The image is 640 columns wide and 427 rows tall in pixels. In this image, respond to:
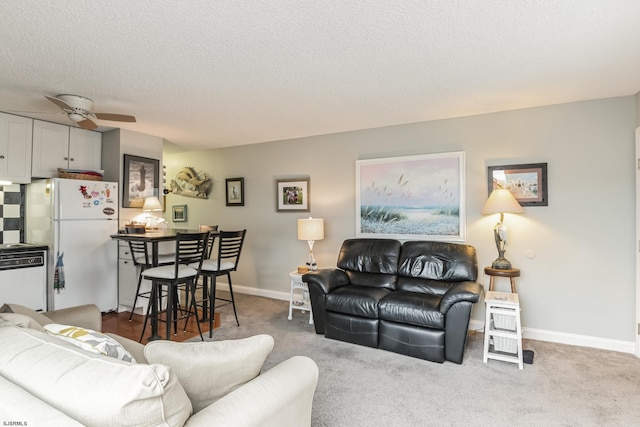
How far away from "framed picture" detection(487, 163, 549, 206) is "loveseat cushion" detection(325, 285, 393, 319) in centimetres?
171

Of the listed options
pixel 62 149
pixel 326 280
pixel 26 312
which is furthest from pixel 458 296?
pixel 62 149

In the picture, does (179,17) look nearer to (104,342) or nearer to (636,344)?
(104,342)

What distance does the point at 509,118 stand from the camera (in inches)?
142

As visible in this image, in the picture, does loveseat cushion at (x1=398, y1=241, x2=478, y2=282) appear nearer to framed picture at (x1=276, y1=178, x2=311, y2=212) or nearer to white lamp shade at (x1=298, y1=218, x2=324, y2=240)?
white lamp shade at (x1=298, y1=218, x2=324, y2=240)

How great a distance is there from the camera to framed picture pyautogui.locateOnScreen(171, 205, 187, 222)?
19.7 ft

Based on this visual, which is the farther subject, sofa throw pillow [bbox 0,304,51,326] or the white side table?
the white side table

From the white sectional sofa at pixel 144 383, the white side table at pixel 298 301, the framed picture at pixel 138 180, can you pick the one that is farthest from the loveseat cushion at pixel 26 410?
the framed picture at pixel 138 180

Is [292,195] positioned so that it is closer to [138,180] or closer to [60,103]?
[138,180]

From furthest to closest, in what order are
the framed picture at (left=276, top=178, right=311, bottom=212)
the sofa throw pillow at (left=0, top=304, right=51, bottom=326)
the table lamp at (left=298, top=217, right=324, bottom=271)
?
the framed picture at (left=276, top=178, right=311, bottom=212) < the table lamp at (left=298, top=217, right=324, bottom=271) < the sofa throw pillow at (left=0, top=304, right=51, bottom=326)

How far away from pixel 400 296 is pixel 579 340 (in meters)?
1.87

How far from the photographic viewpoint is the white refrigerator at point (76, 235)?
375cm

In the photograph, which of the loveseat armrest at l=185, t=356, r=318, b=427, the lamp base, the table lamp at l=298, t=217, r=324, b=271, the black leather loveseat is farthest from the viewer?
the table lamp at l=298, t=217, r=324, b=271

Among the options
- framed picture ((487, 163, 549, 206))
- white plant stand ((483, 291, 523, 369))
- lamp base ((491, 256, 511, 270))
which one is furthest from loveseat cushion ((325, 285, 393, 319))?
framed picture ((487, 163, 549, 206))

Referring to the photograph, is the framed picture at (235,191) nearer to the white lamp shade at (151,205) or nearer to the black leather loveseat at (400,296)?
the white lamp shade at (151,205)
